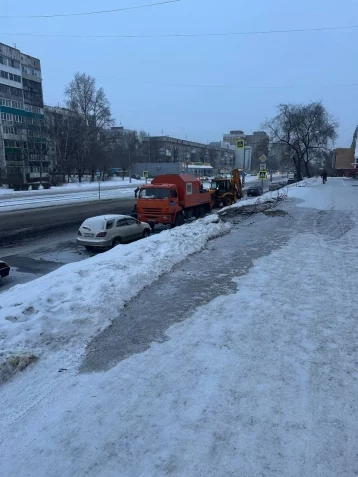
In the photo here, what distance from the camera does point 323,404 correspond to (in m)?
3.32

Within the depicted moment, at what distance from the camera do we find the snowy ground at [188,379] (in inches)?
109

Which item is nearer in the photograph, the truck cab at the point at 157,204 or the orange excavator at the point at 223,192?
the truck cab at the point at 157,204

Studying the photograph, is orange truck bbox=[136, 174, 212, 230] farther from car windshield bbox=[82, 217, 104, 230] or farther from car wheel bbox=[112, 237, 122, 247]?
car windshield bbox=[82, 217, 104, 230]

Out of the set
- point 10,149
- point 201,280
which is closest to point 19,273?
point 201,280

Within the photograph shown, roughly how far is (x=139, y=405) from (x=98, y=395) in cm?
46

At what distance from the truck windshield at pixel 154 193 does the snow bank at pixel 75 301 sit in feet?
26.3

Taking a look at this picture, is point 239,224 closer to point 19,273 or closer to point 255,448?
point 19,273

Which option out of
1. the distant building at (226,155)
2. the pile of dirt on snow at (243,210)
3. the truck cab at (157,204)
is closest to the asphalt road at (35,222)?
the truck cab at (157,204)

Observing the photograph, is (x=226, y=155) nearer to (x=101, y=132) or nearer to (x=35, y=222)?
(x=101, y=132)

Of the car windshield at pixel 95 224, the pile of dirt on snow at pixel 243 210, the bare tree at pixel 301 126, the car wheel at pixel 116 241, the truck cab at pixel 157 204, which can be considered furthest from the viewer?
the bare tree at pixel 301 126

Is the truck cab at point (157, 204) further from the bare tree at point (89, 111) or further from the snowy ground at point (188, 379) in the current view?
the bare tree at point (89, 111)

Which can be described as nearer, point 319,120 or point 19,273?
point 19,273

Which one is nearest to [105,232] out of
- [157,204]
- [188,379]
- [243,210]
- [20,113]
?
[157,204]

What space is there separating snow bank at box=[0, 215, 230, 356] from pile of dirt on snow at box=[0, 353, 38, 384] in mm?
114
